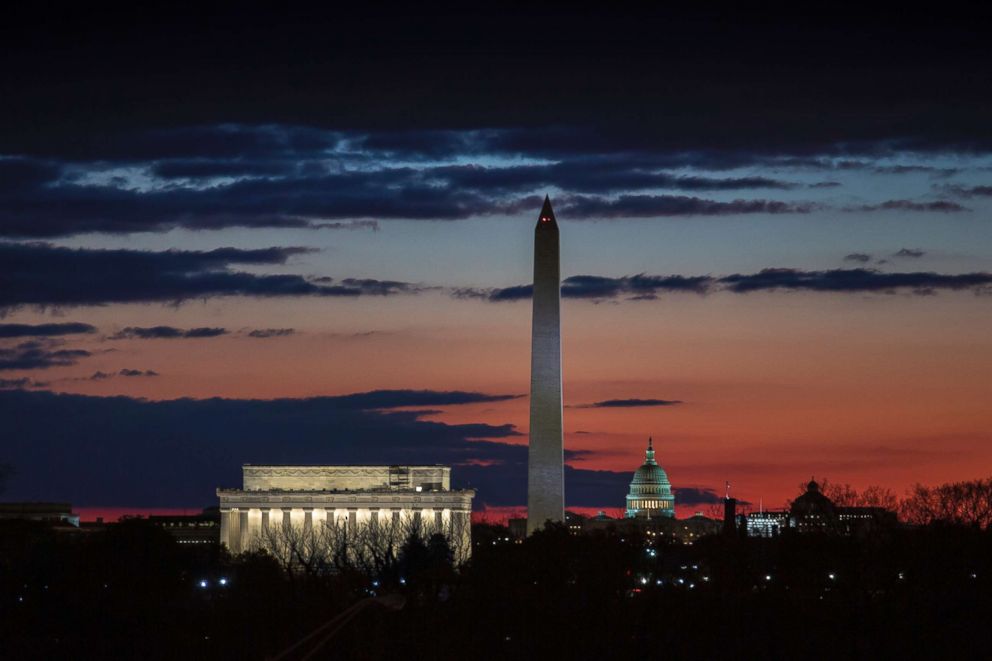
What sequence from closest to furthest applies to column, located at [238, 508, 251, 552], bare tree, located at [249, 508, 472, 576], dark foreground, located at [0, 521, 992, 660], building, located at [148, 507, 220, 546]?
dark foreground, located at [0, 521, 992, 660] → bare tree, located at [249, 508, 472, 576] → column, located at [238, 508, 251, 552] → building, located at [148, 507, 220, 546]

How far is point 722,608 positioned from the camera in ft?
210

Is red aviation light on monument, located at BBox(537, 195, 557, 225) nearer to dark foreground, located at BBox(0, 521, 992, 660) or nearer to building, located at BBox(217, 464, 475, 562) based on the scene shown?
dark foreground, located at BBox(0, 521, 992, 660)

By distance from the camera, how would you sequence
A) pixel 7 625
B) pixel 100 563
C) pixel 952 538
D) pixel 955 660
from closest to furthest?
1. pixel 955 660
2. pixel 7 625
3. pixel 952 538
4. pixel 100 563

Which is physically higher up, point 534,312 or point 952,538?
point 534,312

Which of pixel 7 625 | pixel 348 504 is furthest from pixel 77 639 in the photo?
pixel 348 504

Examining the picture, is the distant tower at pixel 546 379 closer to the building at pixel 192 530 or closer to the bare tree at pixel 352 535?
the bare tree at pixel 352 535

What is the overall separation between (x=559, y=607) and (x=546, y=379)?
108ft

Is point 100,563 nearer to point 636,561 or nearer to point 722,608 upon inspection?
point 636,561

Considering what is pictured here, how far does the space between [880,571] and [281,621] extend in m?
19.7

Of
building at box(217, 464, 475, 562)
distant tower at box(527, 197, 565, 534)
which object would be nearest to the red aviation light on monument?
distant tower at box(527, 197, 565, 534)

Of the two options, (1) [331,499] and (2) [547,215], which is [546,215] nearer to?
(2) [547,215]

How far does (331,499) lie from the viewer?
16200cm

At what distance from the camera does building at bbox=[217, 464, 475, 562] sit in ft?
520

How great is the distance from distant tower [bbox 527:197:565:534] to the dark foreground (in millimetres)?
6810
